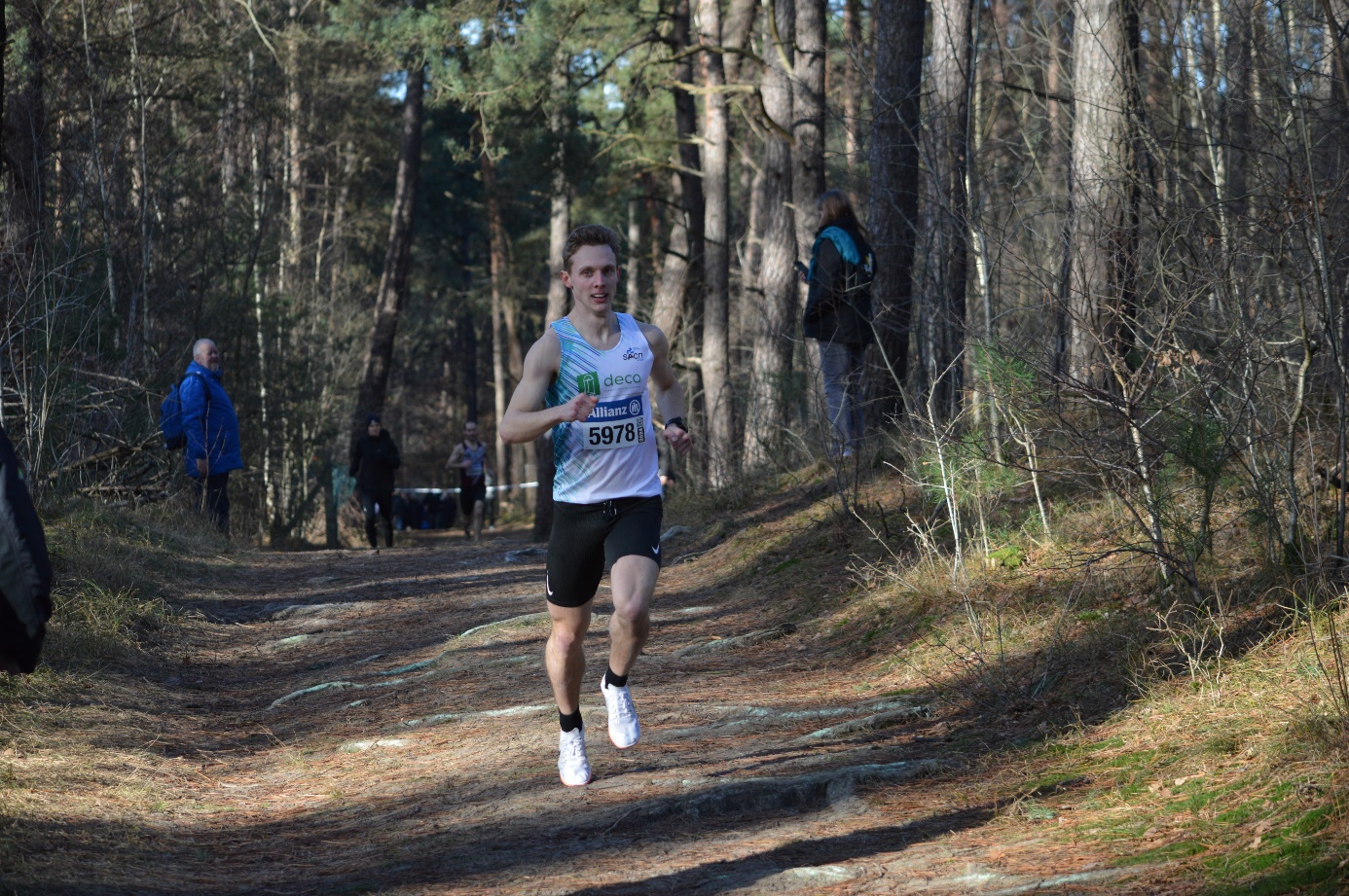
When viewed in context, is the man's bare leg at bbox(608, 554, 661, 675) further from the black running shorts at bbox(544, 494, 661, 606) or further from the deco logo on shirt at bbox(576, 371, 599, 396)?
the deco logo on shirt at bbox(576, 371, 599, 396)

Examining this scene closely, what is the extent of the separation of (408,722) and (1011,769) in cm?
310

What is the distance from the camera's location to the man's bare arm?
15.1 feet

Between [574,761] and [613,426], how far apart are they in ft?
4.21

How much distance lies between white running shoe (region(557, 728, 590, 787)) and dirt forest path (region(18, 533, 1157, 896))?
5 centimetres

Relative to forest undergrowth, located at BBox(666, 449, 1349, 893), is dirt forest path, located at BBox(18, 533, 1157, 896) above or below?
below

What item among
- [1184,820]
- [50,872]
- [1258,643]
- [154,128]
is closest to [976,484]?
[1258,643]

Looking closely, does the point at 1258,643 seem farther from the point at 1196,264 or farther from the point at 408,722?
the point at 408,722

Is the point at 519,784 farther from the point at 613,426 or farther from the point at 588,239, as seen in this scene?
the point at 588,239

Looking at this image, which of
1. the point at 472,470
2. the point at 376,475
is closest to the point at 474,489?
the point at 472,470

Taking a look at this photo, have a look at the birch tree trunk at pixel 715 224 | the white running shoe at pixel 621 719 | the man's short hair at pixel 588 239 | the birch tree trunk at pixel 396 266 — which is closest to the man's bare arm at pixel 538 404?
the man's short hair at pixel 588 239

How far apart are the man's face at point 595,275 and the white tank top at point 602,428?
15 centimetres

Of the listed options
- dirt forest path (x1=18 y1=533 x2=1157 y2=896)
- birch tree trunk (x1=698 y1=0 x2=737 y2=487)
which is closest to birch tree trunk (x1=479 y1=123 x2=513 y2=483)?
birch tree trunk (x1=698 y1=0 x2=737 y2=487)

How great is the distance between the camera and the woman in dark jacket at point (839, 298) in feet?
34.2

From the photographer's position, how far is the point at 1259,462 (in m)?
5.73
